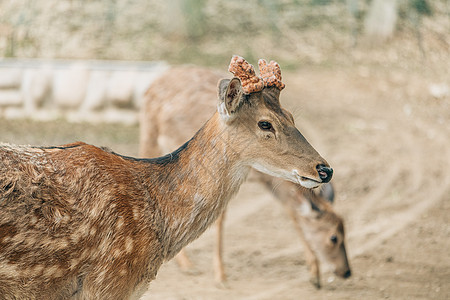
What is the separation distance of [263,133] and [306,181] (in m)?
0.46

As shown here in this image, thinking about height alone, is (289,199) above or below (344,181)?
above

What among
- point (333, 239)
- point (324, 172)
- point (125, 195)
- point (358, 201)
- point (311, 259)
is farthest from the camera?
point (358, 201)

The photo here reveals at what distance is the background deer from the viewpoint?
3.60 meters

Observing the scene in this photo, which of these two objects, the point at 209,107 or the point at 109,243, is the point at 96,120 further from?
the point at 109,243

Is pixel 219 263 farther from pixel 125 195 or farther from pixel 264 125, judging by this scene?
pixel 125 195

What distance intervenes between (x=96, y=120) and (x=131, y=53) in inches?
169

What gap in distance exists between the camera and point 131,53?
15.1m

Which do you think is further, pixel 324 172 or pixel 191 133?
pixel 191 133

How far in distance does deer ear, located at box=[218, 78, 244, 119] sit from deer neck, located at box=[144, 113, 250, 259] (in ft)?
0.49

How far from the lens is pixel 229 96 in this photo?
4270 mm

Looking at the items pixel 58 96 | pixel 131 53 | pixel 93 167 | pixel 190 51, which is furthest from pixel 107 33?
pixel 93 167

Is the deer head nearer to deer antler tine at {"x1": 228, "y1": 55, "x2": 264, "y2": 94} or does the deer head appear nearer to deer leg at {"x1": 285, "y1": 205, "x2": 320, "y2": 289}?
deer antler tine at {"x1": 228, "y1": 55, "x2": 264, "y2": 94}

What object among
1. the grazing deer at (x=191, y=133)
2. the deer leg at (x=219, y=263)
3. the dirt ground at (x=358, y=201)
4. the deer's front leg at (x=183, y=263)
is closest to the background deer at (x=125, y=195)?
the dirt ground at (x=358, y=201)

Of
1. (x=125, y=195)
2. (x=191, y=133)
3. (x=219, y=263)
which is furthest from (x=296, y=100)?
(x=125, y=195)
